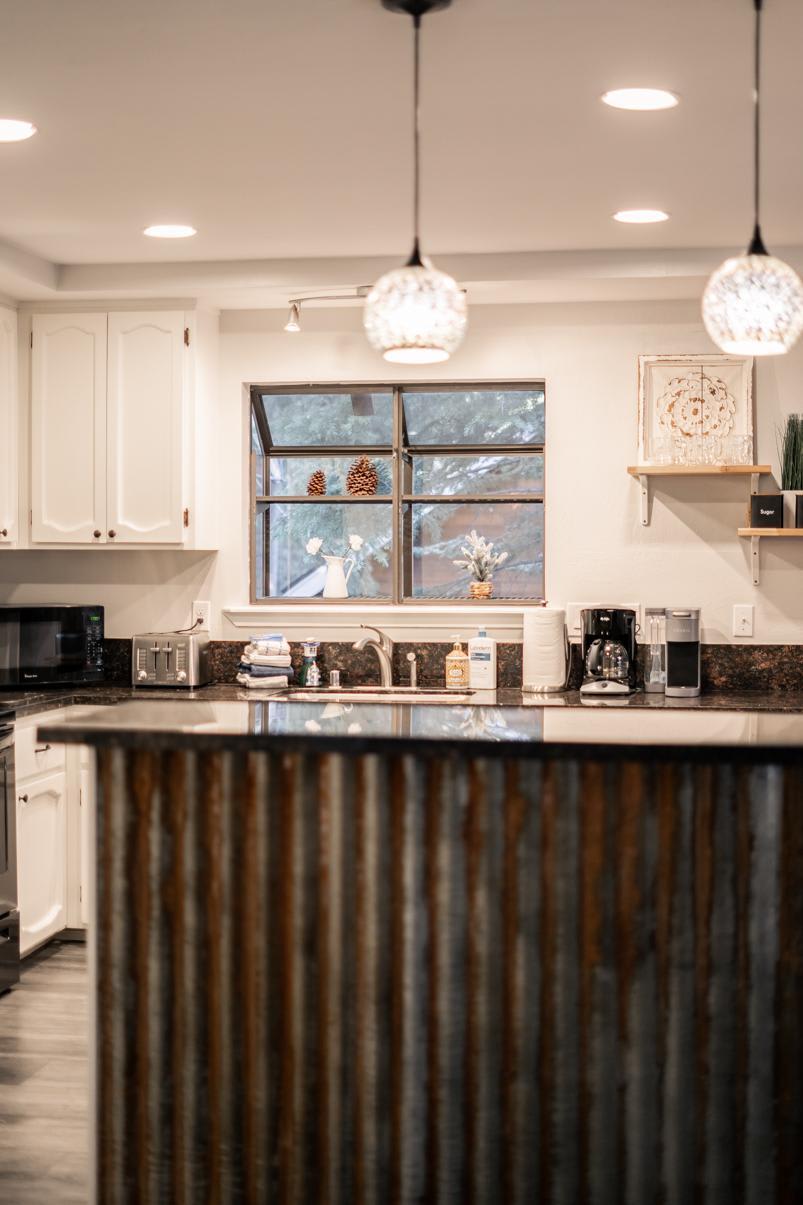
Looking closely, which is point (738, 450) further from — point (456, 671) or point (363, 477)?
point (363, 477)

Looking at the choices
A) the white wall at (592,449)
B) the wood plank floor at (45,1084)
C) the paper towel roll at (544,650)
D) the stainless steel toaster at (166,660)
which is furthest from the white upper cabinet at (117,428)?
the wood plank floor at (45,1084)

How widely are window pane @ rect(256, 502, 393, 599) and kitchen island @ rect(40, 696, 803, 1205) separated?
9.44 feet

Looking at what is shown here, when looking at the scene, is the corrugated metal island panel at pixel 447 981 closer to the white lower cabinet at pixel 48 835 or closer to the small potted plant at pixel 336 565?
the white lower cabinet at pixel 48 835

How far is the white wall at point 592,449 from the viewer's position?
517 centimetres

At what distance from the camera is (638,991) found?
252cm

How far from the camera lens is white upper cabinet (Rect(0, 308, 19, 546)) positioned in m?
5.14

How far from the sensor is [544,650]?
5.13 metres

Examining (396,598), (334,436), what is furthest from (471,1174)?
(334,436)

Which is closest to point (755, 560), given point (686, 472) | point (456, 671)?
point (686, 472)

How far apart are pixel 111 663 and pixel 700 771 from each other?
3588 millimetres

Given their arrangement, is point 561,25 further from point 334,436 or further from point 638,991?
point 334,436

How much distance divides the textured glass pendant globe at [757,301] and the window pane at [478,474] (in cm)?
283

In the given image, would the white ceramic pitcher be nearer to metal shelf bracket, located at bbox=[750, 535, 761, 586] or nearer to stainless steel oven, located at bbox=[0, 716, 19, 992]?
stainless steel oven, located at bbox=[0, 716, 19, 992]

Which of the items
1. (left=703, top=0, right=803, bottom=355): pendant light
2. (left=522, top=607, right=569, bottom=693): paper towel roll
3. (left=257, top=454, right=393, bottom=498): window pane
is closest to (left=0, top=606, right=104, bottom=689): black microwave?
(left=257, top=454, right=393, bottom=498): window pane
